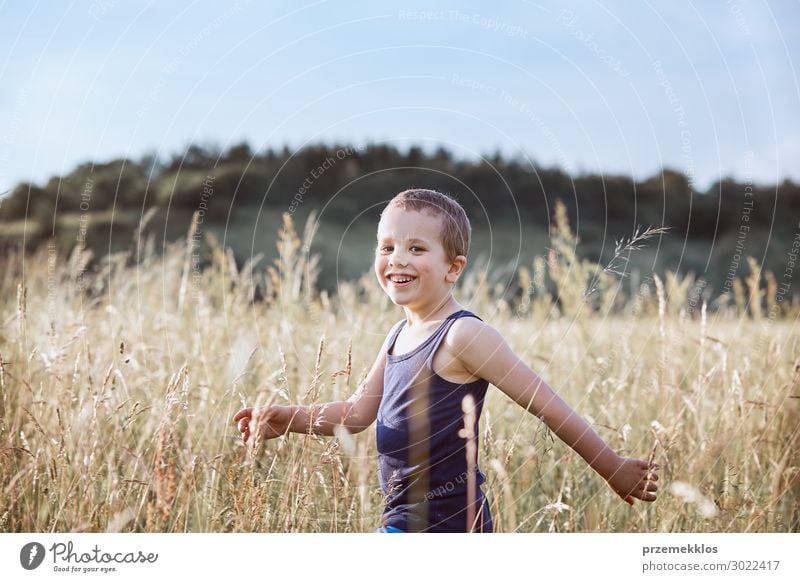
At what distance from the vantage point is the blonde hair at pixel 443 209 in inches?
77.2

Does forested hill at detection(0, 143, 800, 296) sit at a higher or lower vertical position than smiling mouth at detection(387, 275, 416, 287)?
higher

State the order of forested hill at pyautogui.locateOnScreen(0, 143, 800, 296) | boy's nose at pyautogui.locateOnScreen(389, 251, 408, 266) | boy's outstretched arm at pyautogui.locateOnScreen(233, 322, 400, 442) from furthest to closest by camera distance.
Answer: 1. forested hill at pyautogui.locateOnScreen(0, 143, 800, 296)
2. boy's outstretched arm at pyautogui.locateOnScreen(233, 322, 400, 442)
3. boy's nose at pyautogui.locateOnScreen(389, 251, 408, 266)

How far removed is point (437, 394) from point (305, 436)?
1.37 feet

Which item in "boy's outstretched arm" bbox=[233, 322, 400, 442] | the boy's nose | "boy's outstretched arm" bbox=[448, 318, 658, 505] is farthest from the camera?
"boy's outstretched arm" bbox=[233, 322, 400, 442]

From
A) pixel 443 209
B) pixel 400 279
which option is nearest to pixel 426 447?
pixel 400 279

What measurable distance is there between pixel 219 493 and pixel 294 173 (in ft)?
28.6

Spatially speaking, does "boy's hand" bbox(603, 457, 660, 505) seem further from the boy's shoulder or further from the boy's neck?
the boy's neck

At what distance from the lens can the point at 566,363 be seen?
3.80m

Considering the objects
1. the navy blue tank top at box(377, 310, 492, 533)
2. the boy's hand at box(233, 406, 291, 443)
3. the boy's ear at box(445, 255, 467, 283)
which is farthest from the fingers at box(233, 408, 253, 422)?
the boy's ear at box(445, 255, 467, 283)

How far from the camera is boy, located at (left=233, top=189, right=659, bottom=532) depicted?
1818mm

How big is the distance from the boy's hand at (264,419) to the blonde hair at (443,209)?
0.57m

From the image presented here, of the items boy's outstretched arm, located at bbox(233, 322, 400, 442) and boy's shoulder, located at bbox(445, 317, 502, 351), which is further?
boy's outstretched arm, located at bbox(233, 322, 400, 442)
